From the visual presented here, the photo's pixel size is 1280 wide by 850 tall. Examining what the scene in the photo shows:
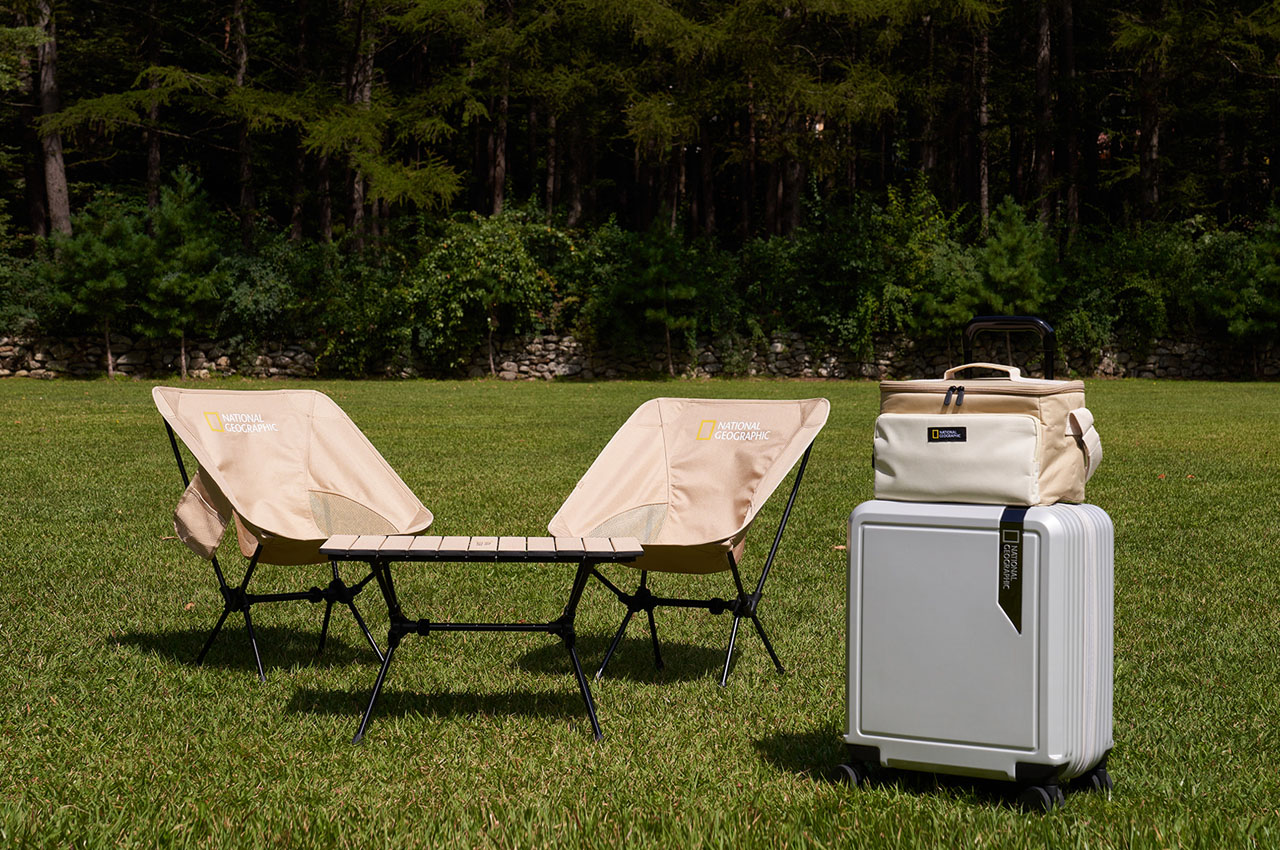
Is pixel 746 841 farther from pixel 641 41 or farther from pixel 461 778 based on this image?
pixel 641 41

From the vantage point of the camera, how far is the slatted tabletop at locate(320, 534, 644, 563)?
338 centimetres

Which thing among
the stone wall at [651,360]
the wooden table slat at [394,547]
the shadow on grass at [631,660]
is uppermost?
the wooden table slat at [394,547]

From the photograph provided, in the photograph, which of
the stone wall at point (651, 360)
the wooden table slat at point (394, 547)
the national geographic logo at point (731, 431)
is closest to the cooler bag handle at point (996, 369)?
the national geographic logo at point (731, 431)

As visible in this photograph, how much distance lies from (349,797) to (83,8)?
3357cm

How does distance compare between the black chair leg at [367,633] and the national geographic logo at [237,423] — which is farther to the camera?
the national geographic logo at [237,423]

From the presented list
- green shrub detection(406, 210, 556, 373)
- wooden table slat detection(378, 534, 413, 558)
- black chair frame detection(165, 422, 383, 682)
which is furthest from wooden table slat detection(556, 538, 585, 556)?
green shrub detection(406, 210, 556, 373)

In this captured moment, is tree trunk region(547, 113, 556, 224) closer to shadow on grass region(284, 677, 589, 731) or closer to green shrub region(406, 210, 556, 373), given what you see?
green shrub region(406, 210, 556, 373)

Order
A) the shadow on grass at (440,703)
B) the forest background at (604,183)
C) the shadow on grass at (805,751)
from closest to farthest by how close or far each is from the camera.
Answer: the shadow on grass at (805,751) → the shadow on grass at (440,703) → the forest background at (604,183)

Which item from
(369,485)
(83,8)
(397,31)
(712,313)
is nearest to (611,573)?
(369,485)

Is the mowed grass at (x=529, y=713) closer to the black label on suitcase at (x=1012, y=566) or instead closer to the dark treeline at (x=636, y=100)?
the black label on suitcase at (x=1012, y=566)

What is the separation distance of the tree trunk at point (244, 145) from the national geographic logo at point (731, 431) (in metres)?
25.8

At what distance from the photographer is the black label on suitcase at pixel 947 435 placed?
278 cm

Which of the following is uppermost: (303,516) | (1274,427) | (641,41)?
(641,41)

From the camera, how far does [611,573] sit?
19.6ft
